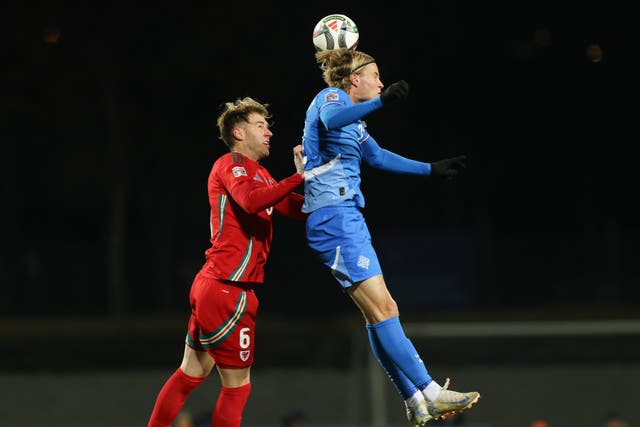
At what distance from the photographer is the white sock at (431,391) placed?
4.19m

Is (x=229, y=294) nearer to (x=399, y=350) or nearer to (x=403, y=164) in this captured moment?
(x=399, y=350)

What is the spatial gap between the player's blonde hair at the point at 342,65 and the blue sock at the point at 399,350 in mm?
1057

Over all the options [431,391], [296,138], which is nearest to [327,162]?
[431,391]

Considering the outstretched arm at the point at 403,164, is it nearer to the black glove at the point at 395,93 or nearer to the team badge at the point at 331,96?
the team badge at the point at 331,96

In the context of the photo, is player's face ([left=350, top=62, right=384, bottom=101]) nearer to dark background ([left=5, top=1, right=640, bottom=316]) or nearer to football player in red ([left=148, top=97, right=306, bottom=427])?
football player in red ([left=148, top=97, right=306, bottom=427])

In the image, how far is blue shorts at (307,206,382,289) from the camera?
419 cm

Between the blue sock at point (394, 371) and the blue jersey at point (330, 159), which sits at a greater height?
the blue jersey at point (330, 159)

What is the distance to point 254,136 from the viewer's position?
4574 millimetres

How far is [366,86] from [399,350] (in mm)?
1166

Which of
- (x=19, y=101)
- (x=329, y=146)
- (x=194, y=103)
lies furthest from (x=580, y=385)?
(x=19, y=101)

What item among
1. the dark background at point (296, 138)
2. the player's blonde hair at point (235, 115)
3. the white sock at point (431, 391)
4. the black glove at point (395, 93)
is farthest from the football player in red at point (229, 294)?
the dark background at point (296, 138)

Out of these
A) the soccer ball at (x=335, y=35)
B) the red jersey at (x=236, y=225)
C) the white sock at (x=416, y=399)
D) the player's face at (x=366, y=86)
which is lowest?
the white sock at (x=416, y=399)

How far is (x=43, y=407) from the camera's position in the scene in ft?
37.8

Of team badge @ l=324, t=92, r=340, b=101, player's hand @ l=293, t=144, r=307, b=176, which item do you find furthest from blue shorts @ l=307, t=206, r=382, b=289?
team badge @ l=324, t=92, r=340, b=101
